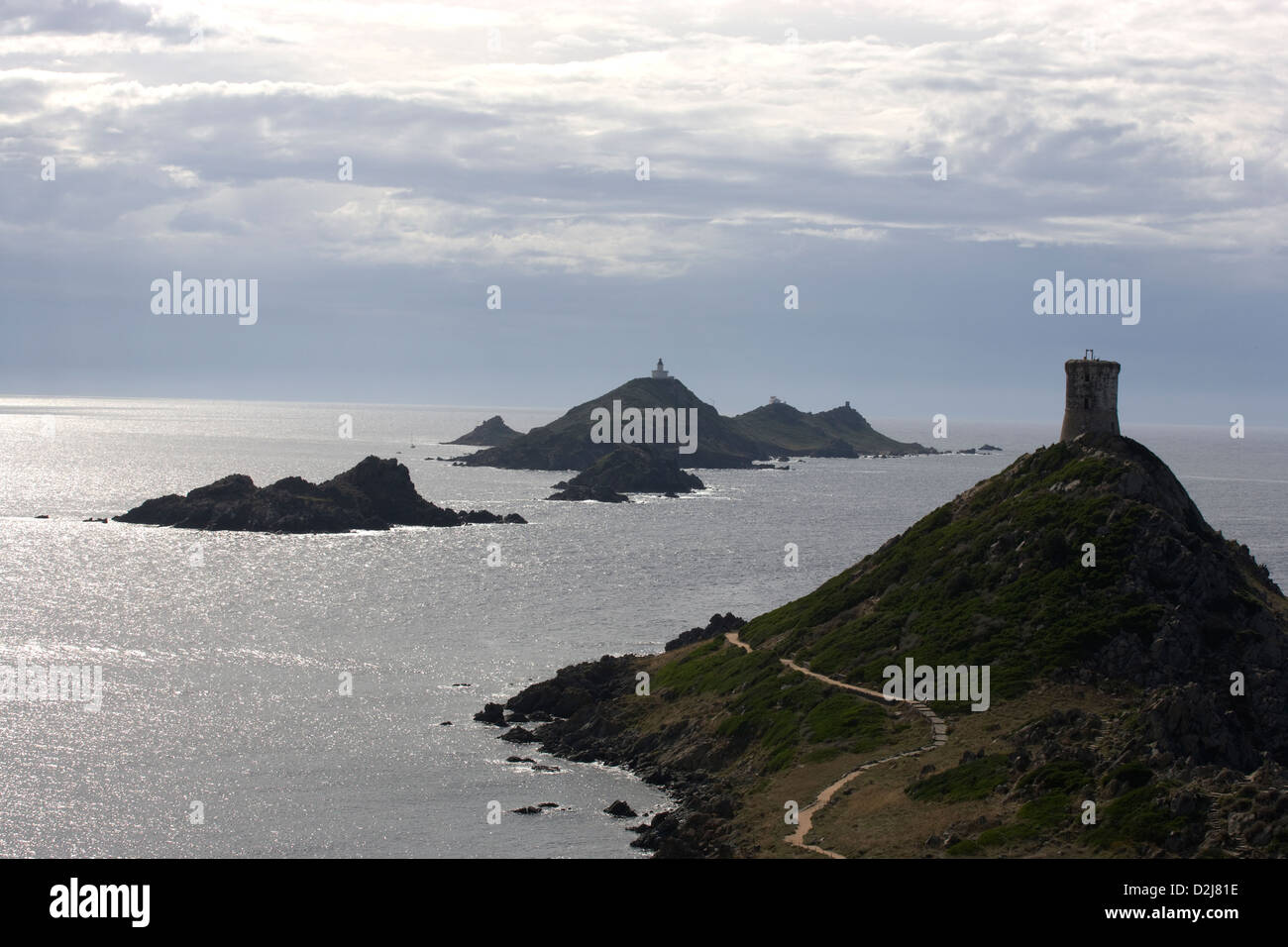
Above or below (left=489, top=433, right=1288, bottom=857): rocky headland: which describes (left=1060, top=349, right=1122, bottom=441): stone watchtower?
above

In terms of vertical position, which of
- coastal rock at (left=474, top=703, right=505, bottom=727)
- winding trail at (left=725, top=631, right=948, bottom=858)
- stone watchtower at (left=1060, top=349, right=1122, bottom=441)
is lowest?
coastal rock at (left=474, top=703, right=505, bottom=727)

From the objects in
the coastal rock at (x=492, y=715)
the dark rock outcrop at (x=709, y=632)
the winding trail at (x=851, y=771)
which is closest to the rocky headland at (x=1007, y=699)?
the winding trail at (x=851, y=771)

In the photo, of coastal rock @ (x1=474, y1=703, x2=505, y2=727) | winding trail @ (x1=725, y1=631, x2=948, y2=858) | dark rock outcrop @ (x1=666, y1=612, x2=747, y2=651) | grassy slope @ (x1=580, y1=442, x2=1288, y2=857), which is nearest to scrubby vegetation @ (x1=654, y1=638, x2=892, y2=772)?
grassy slope @ (x1=580, y1=442, x2=1288, y2=857)

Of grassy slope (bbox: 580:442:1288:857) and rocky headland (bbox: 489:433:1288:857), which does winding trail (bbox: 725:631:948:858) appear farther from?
grassy slope (bbox: 580:442:1288:857)

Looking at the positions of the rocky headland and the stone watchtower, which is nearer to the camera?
the rocky headland
